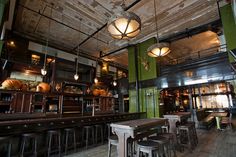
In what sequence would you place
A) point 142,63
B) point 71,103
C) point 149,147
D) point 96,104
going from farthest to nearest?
1. point 142,63
2. point 96,104
3. point 71,103
4. point 149,147

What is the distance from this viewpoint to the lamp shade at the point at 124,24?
2.65m

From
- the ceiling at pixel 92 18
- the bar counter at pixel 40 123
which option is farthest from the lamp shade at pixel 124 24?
the bar counter at pixel 40 123

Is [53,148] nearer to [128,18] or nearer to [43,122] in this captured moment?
[43,122]

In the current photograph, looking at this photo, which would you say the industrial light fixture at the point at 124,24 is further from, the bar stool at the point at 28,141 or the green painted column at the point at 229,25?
the green painted column at the point at 229,25

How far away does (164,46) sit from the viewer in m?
3.90

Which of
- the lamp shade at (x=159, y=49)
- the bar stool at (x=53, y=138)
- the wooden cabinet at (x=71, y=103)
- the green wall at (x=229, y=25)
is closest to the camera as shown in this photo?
the bar stool at (x=53, y=138)

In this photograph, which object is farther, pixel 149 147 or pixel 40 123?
pixel 40 123

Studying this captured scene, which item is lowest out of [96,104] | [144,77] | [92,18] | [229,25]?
[96,104]

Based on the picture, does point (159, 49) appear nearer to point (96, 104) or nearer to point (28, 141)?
point (28, 141)

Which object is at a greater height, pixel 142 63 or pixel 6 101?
pixel 142 63

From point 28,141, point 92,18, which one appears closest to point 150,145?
point 28,141

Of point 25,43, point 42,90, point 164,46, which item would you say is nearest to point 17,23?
point 25,43

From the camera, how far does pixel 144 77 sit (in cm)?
755

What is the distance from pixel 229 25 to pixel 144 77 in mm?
4186
